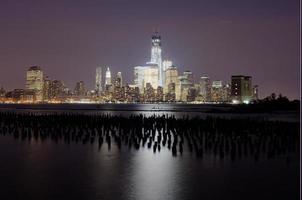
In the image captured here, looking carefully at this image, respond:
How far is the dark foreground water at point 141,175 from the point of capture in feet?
46.8

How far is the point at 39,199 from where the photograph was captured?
13383mm

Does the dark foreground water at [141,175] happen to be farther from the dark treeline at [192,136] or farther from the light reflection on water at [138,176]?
the dark treeline at [192,136]

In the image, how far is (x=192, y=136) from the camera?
27.3m

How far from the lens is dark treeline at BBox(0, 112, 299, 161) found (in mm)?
23094

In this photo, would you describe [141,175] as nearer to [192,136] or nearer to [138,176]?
[138,176]

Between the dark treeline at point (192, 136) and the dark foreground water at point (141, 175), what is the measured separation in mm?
845

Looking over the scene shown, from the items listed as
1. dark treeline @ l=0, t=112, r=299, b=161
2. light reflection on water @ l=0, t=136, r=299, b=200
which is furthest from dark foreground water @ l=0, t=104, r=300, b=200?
dark treeline @ l=0, t=112, r=299, b=161

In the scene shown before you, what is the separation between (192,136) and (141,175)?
10.0 metres

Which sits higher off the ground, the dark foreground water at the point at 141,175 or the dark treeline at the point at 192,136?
the dark treeline at the point at 192,136

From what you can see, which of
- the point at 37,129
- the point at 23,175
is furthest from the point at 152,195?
the point at 37,129

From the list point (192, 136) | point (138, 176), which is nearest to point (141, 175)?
point (138, 176)

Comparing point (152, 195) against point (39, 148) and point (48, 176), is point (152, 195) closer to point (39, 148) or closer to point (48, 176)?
point (48, 176)

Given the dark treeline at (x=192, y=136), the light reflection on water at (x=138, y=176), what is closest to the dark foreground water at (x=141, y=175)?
the light reflection on water at (x=138, y=176)

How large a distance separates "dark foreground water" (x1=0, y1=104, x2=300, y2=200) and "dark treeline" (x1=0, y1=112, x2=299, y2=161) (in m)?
0.84
